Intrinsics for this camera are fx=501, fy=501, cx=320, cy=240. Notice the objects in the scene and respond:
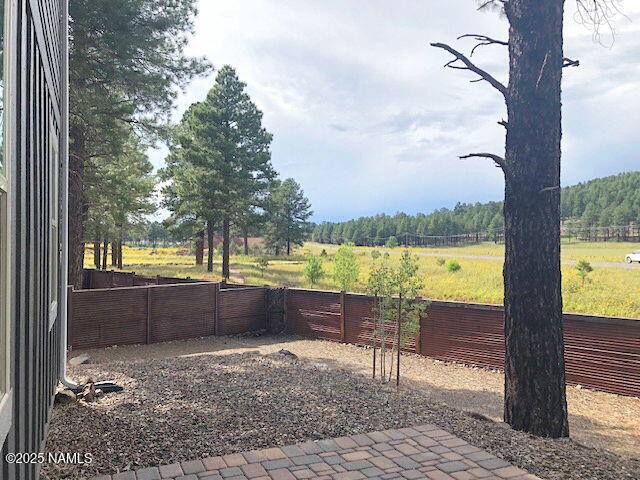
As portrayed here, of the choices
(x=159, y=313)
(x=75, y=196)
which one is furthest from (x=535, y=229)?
(x=75, y=196)

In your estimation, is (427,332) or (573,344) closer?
(573,344)

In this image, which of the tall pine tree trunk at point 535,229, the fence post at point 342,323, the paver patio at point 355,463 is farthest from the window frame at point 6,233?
the fence post at point 342,323

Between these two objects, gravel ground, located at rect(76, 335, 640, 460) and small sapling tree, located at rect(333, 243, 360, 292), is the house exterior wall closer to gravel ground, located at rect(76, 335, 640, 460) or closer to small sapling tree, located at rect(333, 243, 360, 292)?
gravel ground, located at rect(76, 335, 640, 460)

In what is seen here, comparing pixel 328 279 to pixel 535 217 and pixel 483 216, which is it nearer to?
pixel 535 217

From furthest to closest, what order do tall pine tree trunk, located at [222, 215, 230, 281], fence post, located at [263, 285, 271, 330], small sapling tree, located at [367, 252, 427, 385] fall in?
tall pine tree trunk, located at [222, 215, 230, 281]
fence post, located at [263, 285, 271, 330]
small sapling tree, located at [367, 252, 427, 385]

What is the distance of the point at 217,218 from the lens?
25.9 m

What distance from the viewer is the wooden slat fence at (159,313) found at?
9859 millimetres

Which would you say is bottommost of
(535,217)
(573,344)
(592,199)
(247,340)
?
(247,340)

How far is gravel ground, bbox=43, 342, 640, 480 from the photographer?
390 centimetres

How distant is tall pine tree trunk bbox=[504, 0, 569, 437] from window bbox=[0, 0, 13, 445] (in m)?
4.89

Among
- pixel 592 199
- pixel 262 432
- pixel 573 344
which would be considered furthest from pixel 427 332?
pixel 592 199

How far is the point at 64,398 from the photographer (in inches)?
206

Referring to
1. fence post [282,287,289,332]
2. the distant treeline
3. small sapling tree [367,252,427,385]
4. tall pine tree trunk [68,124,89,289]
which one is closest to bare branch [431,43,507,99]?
small sapling tree [367,252,427,385]

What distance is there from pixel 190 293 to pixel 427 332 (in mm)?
5312
